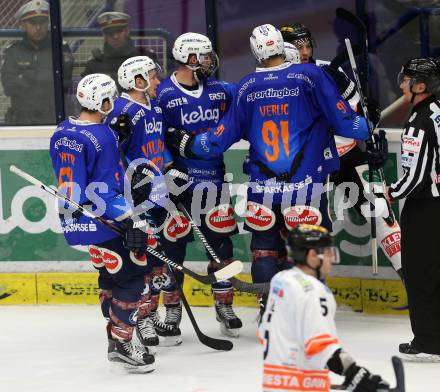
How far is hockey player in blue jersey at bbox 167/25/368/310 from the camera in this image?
22.2 ft

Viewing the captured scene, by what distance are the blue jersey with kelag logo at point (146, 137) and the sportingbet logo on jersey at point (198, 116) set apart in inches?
5.2

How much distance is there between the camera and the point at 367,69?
788cm

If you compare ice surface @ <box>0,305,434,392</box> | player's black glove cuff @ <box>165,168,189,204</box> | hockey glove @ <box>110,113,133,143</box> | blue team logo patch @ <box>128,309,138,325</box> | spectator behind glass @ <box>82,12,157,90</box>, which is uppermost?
spectator behind glass @ <box>82,12,157,90</box>

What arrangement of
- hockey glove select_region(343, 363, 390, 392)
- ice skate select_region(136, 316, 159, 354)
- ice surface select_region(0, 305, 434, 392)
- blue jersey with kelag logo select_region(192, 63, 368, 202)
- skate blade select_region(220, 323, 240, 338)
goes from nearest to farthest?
hockey glove select_region(343, 363, 390, 392) < ice surface select_region(0, 305, 434, 392) < blue jersey with kelag logo select_region(192, 63, 368, 202) < ice skate select_region(136, 316, 159, 354) < skate blade select_region(220, 323, 240, 338)

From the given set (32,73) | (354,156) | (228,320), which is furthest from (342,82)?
(32,73)

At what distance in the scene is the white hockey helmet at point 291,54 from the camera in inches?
281

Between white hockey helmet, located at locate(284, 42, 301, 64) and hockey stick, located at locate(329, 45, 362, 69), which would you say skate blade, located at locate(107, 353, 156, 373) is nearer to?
white hockey helmet, located at locate(284, 42, 301, 64)

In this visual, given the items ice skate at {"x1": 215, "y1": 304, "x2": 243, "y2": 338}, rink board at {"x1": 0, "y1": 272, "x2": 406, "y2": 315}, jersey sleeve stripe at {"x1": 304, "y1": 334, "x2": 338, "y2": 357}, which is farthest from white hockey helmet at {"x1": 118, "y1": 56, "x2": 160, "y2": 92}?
jersey sleeve stripe at {"x1": 304, "y1": 334, "x2": 338, "y2": 357}

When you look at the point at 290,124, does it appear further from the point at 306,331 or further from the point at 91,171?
the point at 306,331

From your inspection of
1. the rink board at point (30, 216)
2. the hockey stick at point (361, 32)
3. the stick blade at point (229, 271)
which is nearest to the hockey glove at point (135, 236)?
the stick blade at point (229, 271)

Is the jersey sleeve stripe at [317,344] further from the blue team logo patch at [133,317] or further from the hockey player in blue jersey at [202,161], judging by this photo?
the hockey player in blue jersey at [202,161]

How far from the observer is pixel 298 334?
14.6 feet

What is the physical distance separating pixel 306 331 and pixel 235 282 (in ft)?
8.37

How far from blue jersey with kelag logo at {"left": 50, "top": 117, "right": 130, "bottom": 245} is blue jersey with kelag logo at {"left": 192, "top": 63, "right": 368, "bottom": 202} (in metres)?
0.86
